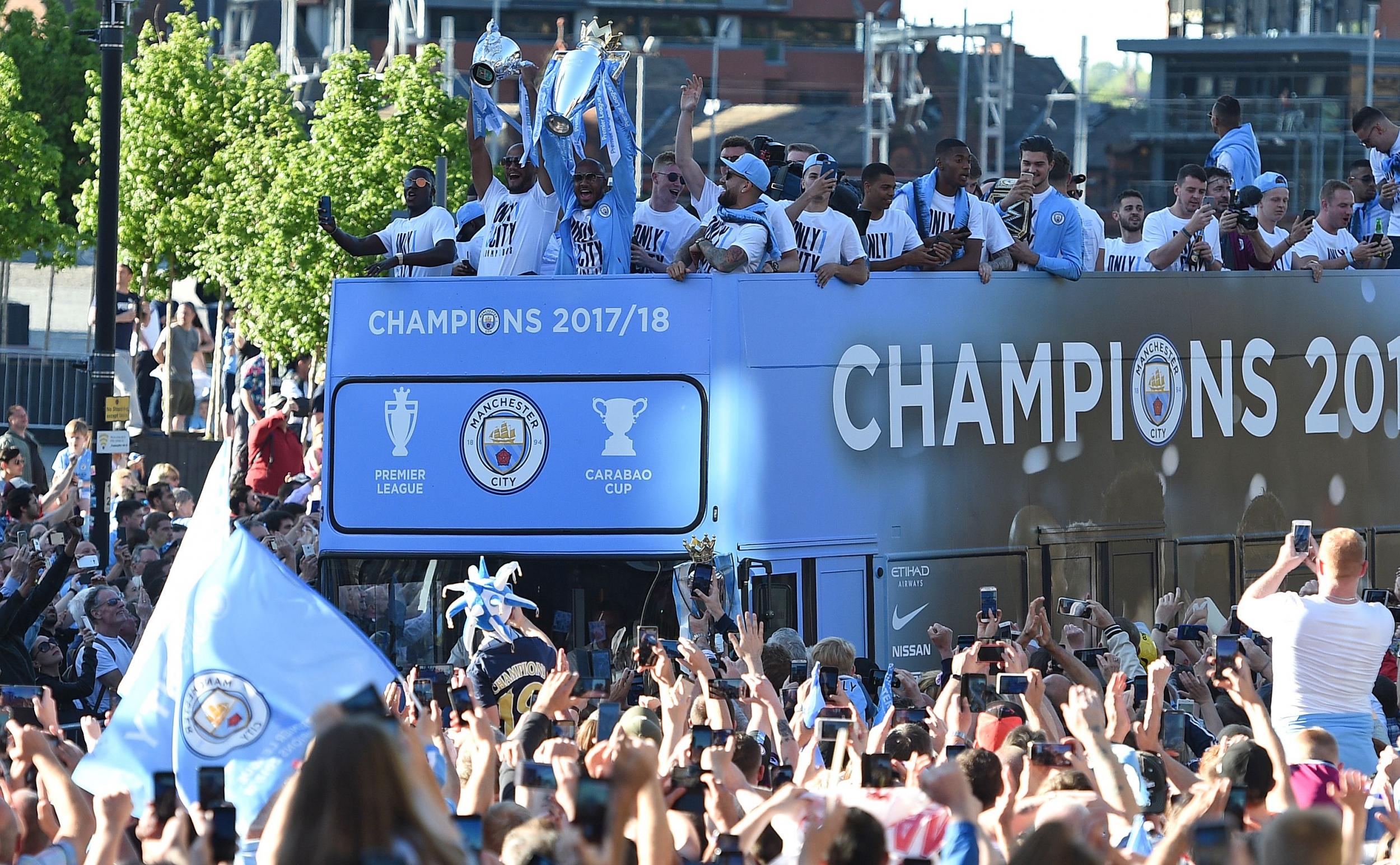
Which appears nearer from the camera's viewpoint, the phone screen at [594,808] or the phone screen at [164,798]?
the phone screen at [594,808]

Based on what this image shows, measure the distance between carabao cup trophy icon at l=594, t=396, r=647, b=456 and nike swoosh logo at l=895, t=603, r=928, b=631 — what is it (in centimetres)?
169

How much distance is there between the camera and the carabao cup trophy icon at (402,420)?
40.7 feet

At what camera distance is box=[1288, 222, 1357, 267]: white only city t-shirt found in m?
15.8

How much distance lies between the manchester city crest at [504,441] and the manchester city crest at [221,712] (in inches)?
186

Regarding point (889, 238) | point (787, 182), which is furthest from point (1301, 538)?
point (787, 182)

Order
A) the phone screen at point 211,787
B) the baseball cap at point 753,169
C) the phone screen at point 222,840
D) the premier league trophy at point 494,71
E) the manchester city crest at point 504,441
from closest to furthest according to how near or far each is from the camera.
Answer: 1. the phone screen at point 222,840
2. the phone screen at point 211,787
3. the manchester city crest at point 504,441
4. the premier league trophy at point 494,71
5. the baseball cap at point 753,169

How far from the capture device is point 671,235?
41.5 ft

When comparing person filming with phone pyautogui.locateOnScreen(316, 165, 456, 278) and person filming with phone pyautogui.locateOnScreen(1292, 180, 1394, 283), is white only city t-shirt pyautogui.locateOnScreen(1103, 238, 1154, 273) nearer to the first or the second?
person filming with phone pyautogui.locateOnScreen(1292, 180, 1394, 283)

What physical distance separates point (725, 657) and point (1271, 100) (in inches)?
1406

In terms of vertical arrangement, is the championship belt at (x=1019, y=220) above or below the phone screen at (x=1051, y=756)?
above

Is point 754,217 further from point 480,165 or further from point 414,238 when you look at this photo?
point 414,238

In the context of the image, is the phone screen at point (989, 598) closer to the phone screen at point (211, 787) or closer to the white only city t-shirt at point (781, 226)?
the white only city t-shirt at point (781, 226)

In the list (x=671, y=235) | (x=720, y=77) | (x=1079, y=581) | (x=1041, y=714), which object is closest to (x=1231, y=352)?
(x=1079, y=581)

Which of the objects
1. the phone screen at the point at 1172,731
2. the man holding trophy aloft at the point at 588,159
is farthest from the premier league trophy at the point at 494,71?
the phone screen at the point at 1172,731
